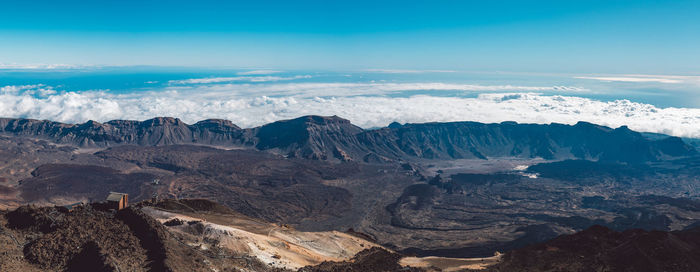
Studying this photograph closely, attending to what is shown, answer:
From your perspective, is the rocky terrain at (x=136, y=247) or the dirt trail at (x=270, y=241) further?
the dirt trail at (x=270, y=241)

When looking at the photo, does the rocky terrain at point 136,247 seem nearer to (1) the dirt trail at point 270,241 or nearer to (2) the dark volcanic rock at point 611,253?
(1) the dirt trail at point 270,241

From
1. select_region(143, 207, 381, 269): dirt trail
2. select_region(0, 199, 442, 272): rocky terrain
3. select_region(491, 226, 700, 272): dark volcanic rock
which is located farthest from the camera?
select_region(143, 207, 381, 269): dirt trail

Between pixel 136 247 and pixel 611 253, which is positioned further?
pixel 611 253

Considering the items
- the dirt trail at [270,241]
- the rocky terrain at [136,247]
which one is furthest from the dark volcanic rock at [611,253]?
the dirt trail at [270,241]

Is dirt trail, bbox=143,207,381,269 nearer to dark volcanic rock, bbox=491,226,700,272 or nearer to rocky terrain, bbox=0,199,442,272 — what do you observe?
rocky terrain, bbox=0,199,442,272

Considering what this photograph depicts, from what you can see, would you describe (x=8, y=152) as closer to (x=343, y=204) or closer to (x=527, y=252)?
(x=343, y=204)

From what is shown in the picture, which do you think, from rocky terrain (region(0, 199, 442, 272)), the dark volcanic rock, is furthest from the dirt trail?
the dark volcanic rock

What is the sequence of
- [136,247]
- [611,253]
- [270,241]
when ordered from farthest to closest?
[270,241]
[611,253]
[136,247]

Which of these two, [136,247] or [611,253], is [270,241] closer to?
[136,247]

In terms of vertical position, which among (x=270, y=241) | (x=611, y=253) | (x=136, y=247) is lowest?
(x=270, y=241)

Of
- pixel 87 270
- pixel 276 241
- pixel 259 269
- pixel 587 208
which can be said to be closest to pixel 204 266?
pixel 259 269

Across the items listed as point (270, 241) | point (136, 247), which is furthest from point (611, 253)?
point (136, 247)

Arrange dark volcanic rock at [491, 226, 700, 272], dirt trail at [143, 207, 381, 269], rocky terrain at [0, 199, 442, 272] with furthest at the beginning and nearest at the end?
1. dirt trail at [143, 207, 381, 269]
2. dark volcanic rock at [491, 226, 700, 272]
3. rocky terrain at [0, 199, 442, 272]
